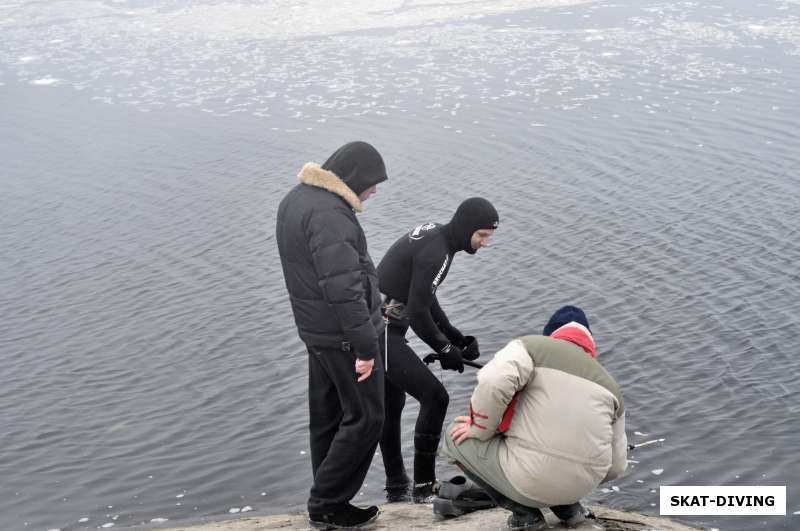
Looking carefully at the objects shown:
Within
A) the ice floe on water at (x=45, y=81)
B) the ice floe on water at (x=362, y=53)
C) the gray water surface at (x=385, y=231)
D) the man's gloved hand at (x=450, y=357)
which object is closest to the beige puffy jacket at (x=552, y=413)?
the man's gloved hand at (x=450, y=357)

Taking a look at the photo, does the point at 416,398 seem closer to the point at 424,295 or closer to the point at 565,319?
the point at 424,295

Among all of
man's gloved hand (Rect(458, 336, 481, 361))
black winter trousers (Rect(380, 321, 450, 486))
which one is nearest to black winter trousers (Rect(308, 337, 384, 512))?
black winter trousers (Rect(380, 321, 450, 486))

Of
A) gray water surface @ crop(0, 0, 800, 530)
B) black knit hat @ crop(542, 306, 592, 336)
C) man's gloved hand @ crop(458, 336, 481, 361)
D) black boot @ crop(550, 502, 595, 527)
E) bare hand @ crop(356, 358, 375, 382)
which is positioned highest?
black knit hat @ crop(542, 306, 592, 336)

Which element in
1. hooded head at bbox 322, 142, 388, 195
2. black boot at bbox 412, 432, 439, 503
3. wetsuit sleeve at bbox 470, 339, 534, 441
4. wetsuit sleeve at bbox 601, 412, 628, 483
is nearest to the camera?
wetsuit sleeve at bbox 470, 339, 534, 441

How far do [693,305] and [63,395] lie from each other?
7929 millimetres

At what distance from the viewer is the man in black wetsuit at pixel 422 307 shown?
724 centimetres

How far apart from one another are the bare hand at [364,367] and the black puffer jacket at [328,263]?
0.04 m

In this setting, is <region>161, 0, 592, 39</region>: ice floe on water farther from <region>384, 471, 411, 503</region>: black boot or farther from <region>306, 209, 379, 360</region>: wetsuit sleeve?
<region>306, 209, 379, 360</region>: wetsuit sleeve

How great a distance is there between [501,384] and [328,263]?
1.34m

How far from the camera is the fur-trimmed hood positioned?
6.38 metres

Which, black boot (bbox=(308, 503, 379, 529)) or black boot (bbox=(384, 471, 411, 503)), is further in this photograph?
black boot (bbox=(384, 471, 411, 503))

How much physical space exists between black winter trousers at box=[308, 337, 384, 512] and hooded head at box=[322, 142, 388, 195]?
3.59ft

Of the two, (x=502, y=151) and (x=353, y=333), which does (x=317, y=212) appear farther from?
(x=502, y=151)

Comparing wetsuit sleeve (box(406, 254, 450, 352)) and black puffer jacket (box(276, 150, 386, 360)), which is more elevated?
black puffer jacket (box(276, 150, 386, 360))
